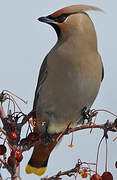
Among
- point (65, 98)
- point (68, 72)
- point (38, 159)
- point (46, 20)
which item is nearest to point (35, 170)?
point (38, 159)

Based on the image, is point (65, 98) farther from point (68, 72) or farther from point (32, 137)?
point (32, 137)

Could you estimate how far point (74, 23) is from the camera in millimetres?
3426

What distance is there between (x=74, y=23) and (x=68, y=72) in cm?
39

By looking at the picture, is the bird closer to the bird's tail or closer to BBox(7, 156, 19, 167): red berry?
the bird's tail

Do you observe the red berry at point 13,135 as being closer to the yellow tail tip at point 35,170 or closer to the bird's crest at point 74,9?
the bird's crest at point 74,9

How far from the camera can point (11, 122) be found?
8.77ft

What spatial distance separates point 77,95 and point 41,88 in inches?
13.2

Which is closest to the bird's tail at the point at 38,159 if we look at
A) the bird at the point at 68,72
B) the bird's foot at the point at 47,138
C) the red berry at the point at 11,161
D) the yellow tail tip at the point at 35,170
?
the yellow tail tip at the point at 35,170

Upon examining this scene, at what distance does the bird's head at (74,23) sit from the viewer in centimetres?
335

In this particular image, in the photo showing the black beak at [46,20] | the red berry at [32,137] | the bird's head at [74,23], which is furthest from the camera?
the bird's head at [74,23]

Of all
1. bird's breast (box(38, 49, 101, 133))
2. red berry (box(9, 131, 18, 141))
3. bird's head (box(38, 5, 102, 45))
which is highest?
bird's head (box(38, 5, 102, 45))

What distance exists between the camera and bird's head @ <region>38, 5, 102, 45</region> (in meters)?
3.35

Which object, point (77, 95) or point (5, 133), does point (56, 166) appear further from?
point (5, 133)

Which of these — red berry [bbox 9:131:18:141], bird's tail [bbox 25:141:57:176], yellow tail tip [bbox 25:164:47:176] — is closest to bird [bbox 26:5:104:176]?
bird's tail [bbox 25:141:57:176]
